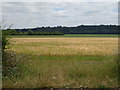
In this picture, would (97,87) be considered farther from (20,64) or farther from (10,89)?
(20,64)

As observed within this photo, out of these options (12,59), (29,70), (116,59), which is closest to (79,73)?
(116,59)

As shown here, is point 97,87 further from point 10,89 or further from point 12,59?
point 12,59

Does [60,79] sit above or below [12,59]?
below

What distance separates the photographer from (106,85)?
5.44m

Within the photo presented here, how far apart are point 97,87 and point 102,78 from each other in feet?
2.78

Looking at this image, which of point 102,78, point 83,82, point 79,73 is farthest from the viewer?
point 79,73

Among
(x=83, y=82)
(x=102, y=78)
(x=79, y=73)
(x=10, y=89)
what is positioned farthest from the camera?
(x=79, y=73)

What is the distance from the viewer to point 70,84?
5.53m

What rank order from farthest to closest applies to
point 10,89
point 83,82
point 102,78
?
point 102,78, point 83,82, point 10,89

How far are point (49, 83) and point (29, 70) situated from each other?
5.12 feet

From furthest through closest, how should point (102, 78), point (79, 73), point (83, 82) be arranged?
point (79, 73) < point (102, 78) < point (83, 82)

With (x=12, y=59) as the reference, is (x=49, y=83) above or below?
below

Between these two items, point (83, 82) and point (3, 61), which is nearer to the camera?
point (83, 82)

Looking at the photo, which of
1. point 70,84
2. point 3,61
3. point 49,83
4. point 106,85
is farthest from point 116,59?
point 3,61
